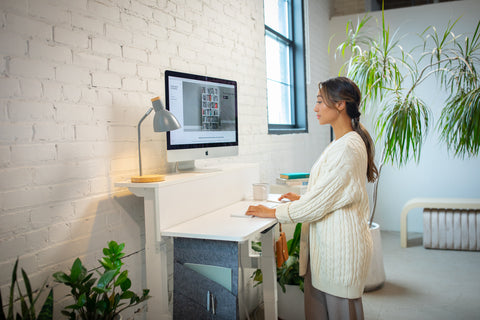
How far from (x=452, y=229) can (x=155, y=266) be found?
3434 mm

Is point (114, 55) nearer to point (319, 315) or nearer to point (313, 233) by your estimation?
point (313, 233)

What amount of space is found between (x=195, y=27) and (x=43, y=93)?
1260 millimetres

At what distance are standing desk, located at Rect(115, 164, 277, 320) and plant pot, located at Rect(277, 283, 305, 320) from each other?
0.44 metres

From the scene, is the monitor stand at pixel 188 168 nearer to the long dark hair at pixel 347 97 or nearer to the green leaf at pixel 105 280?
the long dark hair at pixel 347 97

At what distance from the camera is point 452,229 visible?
4238 mm

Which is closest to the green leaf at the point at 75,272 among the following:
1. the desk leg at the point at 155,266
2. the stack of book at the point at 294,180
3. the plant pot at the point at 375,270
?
the desk leg at the point at 155,266

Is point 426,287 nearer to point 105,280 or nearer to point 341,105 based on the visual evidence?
point 341,105

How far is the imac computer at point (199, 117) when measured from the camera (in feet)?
6.63

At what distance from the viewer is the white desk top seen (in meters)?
1.69

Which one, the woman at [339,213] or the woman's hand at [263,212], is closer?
the woman at [339,213]

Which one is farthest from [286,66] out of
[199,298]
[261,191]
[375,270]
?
[199,298]

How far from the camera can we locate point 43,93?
1633 millimetres

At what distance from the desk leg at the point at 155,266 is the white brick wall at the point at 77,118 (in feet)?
0.79

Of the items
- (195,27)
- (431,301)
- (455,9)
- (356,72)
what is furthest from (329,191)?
(455,9)
